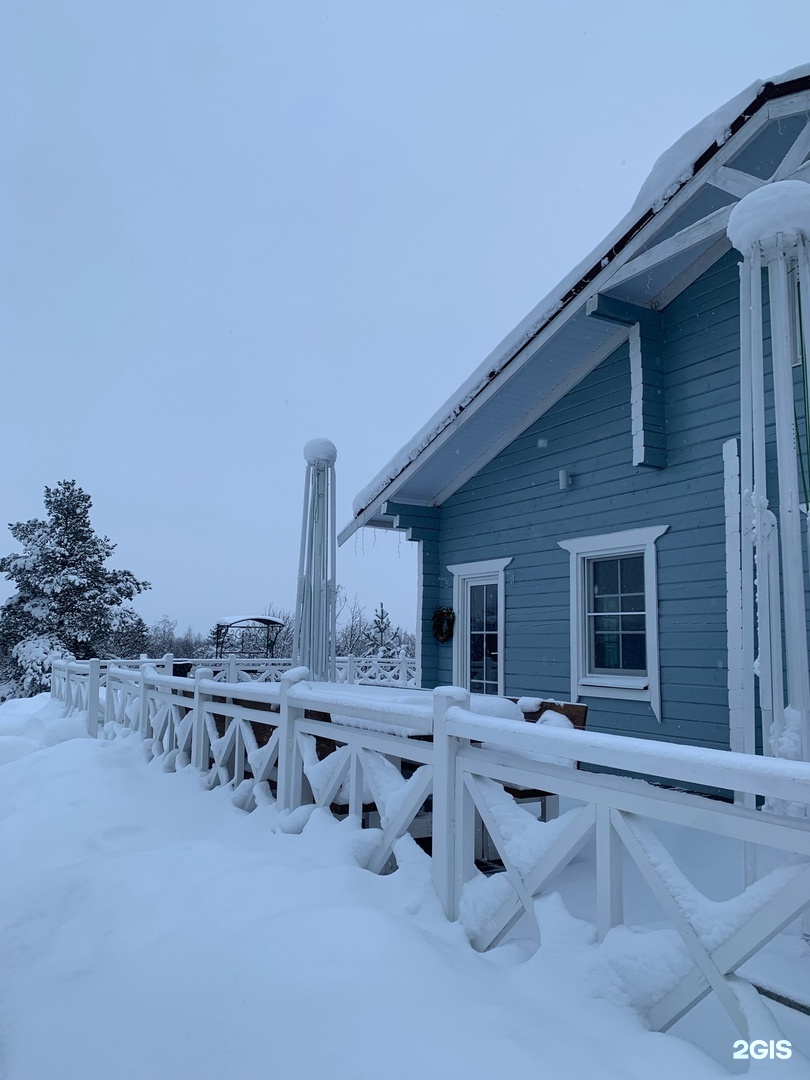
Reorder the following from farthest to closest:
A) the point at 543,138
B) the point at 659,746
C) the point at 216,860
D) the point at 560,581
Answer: the point at 543,138, the point at 560,581, the point at 216,860, the point at 659,746

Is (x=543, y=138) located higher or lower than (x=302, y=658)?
higher

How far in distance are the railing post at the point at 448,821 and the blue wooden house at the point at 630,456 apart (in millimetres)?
3425

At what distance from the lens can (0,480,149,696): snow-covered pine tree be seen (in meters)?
22.7

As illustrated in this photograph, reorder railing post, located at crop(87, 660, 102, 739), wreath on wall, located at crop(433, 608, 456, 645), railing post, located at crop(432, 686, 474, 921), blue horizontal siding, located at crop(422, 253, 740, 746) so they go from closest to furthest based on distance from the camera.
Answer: railing post, located at crop(432, 686, 474, 921)
blue horizontal siding, located at crop(422, 253, 740, 746)
wreath on wall, located at crop(433, 608, 456, 645)
railing post, located at crop(87, 660, 102, 739)

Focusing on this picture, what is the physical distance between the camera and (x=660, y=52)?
3250 cm

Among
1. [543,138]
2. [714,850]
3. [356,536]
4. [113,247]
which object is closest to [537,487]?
[356,536]

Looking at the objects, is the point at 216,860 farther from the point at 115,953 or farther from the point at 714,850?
the point at 714,850

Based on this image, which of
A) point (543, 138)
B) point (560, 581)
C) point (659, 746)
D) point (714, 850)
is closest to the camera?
point (659, 746)

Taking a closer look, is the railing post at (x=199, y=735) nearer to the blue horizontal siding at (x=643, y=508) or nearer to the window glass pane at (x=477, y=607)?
the blue horizontal siding at (x=643, y=508)

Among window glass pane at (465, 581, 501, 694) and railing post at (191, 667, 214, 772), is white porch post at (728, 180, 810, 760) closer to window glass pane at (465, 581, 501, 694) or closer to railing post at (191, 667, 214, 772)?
railing post at (191, 667, 214, 772)

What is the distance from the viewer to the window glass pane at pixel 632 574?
6.62 m

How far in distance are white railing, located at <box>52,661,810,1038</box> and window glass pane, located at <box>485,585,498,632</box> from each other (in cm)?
391

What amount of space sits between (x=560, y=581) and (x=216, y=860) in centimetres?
469

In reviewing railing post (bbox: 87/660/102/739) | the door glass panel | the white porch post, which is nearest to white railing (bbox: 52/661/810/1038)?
the white porch post
